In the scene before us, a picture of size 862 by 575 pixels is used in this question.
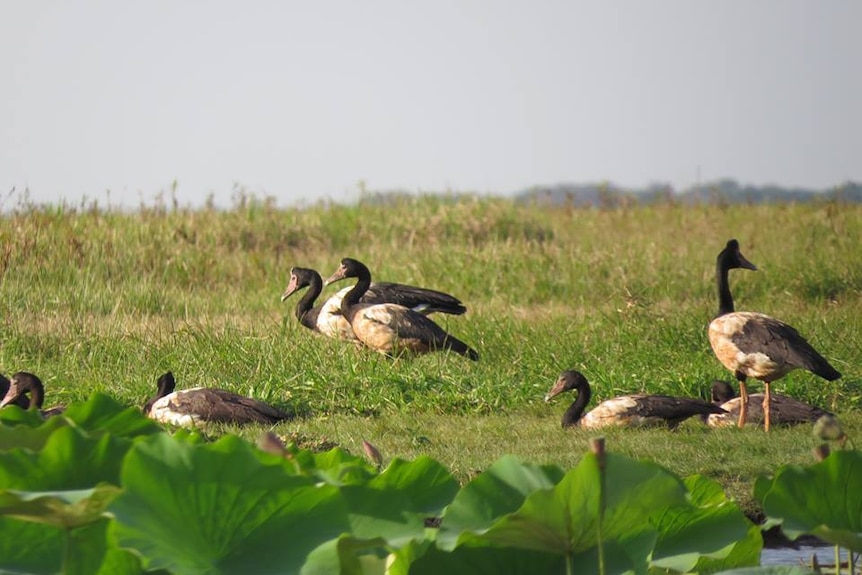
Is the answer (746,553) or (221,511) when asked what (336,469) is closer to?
(221,511)

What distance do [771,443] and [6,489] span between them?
22.3ft

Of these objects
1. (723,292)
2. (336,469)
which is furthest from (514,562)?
(723,292)

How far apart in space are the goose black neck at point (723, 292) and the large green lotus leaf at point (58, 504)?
26.7 ft

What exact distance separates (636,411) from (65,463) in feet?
22.6

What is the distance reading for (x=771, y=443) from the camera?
8.80 m

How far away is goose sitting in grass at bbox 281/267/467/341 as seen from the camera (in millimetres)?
12852

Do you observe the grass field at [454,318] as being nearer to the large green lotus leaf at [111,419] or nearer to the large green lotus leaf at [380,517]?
the large green lotus leaf at [111,419]

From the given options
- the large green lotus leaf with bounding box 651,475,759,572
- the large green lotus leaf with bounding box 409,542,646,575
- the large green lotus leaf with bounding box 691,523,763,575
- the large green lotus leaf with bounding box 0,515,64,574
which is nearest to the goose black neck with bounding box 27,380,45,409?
the large green lotus leaf with bounding box 691,523,763,575

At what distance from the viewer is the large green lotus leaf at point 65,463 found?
9.11ft

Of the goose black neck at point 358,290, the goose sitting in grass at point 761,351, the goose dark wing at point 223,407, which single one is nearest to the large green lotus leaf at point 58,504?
the goose dark wing at point 223,407

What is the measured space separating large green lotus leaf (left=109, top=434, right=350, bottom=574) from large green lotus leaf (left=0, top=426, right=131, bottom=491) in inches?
6.7

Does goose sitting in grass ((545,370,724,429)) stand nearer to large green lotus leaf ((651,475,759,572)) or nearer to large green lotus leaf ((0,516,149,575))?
large green lotus leaf ((651,475,759,572))

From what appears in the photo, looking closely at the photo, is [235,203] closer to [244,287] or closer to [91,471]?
[244,287]

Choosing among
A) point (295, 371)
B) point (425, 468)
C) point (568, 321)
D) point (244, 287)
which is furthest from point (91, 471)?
point (244, 287)
